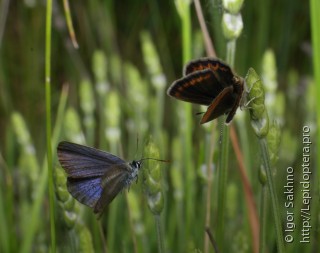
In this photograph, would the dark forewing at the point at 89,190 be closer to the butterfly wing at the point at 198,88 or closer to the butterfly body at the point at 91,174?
the butterfly body at the point at 91,174

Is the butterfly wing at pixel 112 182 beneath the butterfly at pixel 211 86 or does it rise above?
beneath

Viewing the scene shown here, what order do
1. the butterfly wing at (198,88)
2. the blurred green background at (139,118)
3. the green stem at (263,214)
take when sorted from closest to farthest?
1. the butterfly wing at (198,88)
2. the green stem at (263,214)
3. the blurred green background at (139,118)

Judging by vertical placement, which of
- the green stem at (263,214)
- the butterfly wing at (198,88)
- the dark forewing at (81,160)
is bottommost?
the green stem at (263,214)

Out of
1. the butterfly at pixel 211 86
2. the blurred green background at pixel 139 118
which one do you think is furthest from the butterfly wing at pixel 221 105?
the blurred green background at pixel 139 118

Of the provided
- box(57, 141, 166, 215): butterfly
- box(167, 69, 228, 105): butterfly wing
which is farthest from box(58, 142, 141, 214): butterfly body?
box(167, 69, 228, 105): butterfly wing

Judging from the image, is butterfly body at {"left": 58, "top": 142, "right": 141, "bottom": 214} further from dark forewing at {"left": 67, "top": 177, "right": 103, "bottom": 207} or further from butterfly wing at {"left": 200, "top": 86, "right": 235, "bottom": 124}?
butterfly wing at {"left": 200, "top": 86, "right": 235, "bottom": 124}
